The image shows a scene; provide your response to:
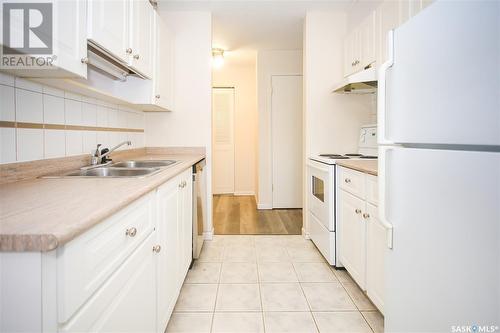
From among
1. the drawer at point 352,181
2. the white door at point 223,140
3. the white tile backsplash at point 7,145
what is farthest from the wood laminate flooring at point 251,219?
the white tile backsplash at point 7,145

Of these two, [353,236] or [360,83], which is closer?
[353,236]

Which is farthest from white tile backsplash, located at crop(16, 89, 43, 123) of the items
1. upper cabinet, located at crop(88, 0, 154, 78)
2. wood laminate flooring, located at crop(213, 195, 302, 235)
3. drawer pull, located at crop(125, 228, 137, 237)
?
wood laminate flooring, located at crop(213, 195, 302, 235)

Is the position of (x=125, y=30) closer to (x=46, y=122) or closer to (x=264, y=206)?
(x=46, y=122)

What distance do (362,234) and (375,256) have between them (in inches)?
8.3

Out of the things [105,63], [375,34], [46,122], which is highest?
[375,34]

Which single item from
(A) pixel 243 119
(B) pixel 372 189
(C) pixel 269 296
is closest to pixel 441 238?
(B) pixel 372 189

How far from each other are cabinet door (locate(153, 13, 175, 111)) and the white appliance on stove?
1511 millimetres

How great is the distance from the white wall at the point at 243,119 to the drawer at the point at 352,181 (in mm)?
3349

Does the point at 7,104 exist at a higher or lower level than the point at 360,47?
lower

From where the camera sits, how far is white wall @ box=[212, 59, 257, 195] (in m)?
5.54

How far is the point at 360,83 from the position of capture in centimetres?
255

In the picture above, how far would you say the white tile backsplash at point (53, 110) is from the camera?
1.40m

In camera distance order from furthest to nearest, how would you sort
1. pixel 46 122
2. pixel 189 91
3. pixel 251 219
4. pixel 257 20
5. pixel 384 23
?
pixel 251 219 < pixel 257 20 < pixel 189 91 < pixel 384 23 < pixel 46 122

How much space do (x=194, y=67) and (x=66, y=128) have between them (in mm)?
1757
